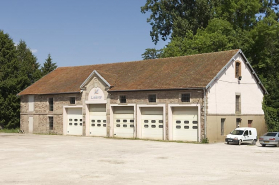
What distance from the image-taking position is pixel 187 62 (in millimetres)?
42281

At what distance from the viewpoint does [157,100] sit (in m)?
38.4

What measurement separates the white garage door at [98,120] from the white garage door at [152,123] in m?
5.03

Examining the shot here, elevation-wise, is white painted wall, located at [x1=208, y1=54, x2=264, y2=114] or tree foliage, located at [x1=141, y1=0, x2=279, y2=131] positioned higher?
tree foliage, located at [x1=141, y1=0, x2=279, y2=131]

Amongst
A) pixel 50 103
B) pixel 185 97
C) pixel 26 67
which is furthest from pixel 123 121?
pixel 26 67

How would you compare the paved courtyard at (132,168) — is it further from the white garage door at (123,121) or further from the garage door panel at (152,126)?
the white garage door at (123,121)

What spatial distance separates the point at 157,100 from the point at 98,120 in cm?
824

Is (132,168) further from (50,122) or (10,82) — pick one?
Result: (10,82)

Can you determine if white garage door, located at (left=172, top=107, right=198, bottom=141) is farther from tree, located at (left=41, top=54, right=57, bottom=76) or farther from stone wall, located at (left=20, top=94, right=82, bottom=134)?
tree, located at (left=41, top=54, right=57, bottom=76)

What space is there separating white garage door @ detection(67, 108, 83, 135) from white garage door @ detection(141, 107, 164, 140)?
854 cm

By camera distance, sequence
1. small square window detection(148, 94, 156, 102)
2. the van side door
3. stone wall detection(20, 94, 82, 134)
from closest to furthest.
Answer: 1. the van side door
2. small square window detection(148, 94, 156, 102)
3. stone wall detection(20, 94, 82, 134)

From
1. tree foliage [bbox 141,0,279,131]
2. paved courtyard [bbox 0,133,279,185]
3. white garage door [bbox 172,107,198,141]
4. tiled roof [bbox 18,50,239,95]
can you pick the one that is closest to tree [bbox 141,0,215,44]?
tree foliage [bbox 141,0,279,131]

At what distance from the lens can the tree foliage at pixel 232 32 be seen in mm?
50062

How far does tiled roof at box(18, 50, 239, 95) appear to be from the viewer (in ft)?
125

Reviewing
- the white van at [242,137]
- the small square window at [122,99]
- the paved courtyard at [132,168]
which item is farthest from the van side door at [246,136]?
the small square window at [122,99]
